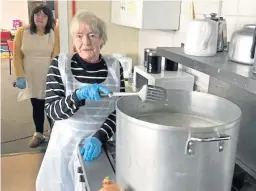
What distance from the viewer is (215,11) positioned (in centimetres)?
148

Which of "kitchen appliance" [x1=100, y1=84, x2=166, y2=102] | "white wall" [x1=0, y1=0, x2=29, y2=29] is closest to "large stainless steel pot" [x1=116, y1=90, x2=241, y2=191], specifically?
"kitchen appliance" [x1=100, y1=84, x2=166, y2=102]

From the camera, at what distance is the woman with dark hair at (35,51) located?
2467mm

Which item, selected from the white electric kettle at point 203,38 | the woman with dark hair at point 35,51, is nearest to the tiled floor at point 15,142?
the woman with dark hair at point 35,51

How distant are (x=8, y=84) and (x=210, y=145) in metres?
3.61

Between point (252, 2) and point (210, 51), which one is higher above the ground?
point (252, 2)

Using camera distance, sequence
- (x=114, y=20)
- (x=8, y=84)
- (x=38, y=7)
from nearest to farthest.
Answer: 1. (x=38, y=7)
2. (x=114, y=20)
3. (x=8, y=84)

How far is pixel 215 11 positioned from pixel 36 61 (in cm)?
165

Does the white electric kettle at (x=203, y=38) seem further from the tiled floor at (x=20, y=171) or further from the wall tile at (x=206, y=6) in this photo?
the tiled floor at (x=20, y=171)

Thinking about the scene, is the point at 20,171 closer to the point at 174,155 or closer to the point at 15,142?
the point at 15,142

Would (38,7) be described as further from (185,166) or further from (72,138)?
(185,166)

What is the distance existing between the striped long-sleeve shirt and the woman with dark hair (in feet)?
4.46

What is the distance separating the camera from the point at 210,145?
24.2 inches

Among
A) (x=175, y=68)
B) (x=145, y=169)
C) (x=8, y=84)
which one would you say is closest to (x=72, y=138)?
(x=145, y=169)

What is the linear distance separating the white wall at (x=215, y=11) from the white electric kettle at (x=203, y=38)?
1.04 feet
